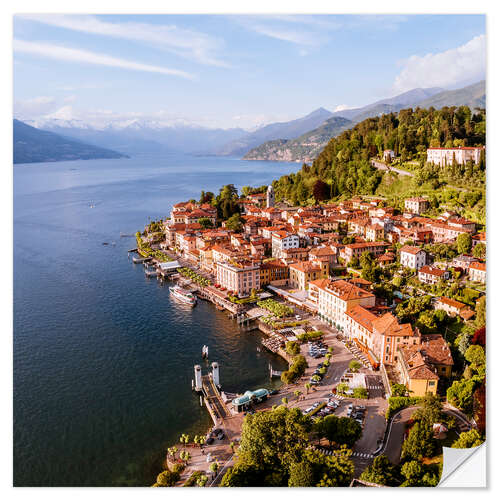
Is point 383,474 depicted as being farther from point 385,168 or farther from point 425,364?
point 385,168

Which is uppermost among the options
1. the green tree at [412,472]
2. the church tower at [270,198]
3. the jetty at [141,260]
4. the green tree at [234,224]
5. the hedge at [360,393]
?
the church tower at [270,198]

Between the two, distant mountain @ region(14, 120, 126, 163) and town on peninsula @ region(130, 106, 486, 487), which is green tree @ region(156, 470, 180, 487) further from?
distant mountain @ region(14, 120, 126, 163)

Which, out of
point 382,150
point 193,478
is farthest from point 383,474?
point 382,150

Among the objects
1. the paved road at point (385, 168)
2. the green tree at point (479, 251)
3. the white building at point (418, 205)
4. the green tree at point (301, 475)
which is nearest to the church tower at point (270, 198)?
the paved road at point (385, 168)

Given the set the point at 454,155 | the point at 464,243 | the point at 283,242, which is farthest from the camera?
the point at 454,155

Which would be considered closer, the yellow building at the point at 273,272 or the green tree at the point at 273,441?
the green tree at the point at 273,441

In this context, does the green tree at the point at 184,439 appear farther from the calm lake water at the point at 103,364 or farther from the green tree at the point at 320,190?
the green tree at the point at 320,190

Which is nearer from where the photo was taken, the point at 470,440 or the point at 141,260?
the point at 470,440
